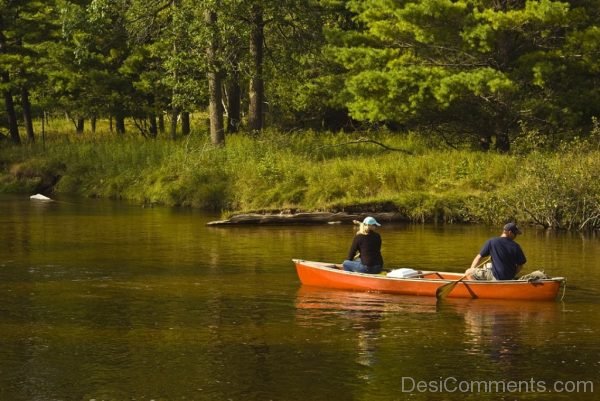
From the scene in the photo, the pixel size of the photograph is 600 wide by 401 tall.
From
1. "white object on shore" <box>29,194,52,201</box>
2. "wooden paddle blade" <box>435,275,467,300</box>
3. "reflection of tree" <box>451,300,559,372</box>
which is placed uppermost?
"white object on shore" <box>29,194,52,201</box>

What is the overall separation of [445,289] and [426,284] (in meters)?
0.38

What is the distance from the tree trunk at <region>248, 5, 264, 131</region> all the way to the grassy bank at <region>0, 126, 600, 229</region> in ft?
3.26

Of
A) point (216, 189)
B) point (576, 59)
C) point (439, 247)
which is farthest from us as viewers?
point (216, 189)

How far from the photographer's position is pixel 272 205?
32.4 meters

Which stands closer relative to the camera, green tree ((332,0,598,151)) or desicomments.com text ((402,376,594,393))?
desicomments.com text ((402,376,594,393))

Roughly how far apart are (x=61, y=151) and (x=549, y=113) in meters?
22.9

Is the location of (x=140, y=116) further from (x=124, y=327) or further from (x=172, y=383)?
(x=172, y=383)

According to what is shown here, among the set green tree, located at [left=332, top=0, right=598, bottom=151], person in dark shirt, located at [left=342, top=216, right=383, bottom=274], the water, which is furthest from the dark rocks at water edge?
person in dark shirt, located at [left=342, top=216, right=383, bottom=274]

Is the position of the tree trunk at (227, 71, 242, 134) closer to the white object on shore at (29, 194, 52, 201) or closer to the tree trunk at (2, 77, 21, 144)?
the white object on shore at (29, 194, 52, 201)

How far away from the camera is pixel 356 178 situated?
106ft

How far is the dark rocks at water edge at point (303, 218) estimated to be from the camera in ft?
98.7

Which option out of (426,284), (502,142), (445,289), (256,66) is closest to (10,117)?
(256,66)

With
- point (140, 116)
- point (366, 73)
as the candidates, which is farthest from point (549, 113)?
point (140, 116)

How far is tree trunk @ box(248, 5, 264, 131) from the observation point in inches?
Result: 1566
